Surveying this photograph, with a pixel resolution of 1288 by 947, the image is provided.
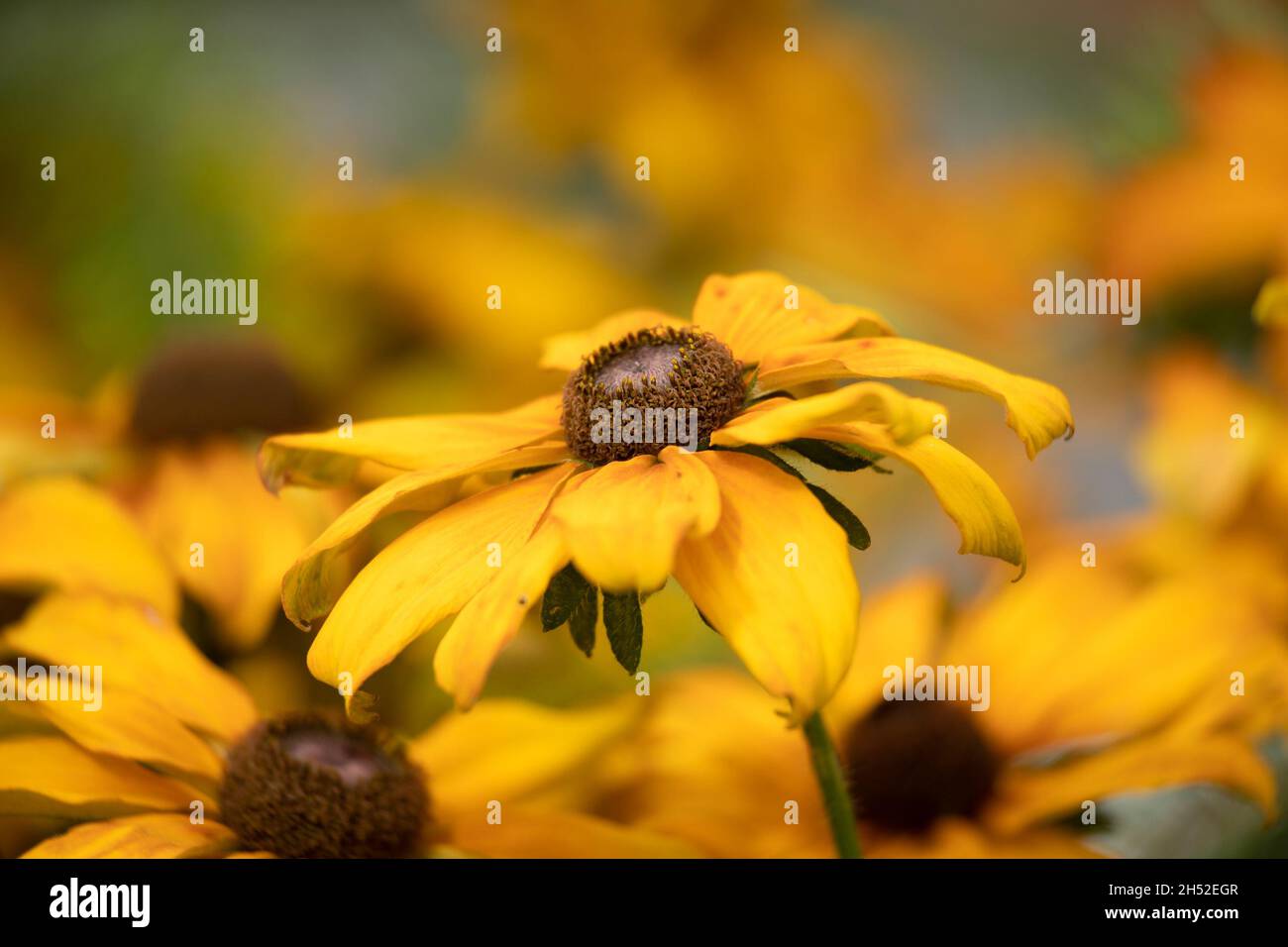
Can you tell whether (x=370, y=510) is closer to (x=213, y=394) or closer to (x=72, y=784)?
(x=72, y=784)

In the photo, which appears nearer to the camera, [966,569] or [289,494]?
[289,494]

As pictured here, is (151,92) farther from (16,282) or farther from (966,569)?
(966,569)

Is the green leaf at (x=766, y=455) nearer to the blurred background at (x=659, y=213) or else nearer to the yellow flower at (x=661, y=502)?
the yellow flower at (x=661, y=502)

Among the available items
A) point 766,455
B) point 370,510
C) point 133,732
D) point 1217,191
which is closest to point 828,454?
point 766,455

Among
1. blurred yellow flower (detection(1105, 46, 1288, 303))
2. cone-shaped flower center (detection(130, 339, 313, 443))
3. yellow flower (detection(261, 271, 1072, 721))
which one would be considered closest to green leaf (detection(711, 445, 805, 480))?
yellow flower (detection(261, 271, 1072, 721))

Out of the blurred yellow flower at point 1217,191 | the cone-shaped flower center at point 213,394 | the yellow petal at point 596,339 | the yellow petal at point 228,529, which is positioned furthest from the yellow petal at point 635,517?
the blurred yellow flower at point 1217,191
